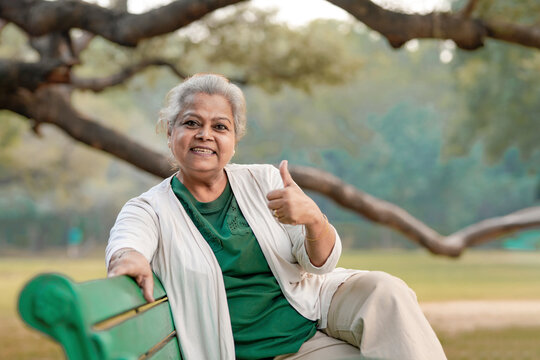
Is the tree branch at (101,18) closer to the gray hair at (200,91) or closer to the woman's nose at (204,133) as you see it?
the gray hair at (200,91)

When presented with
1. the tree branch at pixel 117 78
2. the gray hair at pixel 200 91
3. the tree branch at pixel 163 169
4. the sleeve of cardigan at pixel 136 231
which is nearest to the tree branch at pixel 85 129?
the tree branch at pixel 163 169

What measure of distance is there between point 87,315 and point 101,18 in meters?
4.13

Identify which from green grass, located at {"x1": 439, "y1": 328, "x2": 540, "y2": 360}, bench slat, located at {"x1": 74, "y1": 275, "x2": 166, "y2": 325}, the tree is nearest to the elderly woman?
bench slat, located at {"x1": 74, "y1": 275, "x2": 166, "y2": 325}

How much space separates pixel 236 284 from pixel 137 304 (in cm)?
48

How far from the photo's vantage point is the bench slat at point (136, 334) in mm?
1247

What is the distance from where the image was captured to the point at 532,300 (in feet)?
46.2

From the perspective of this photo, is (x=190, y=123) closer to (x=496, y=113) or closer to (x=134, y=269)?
(x=134, y=269)

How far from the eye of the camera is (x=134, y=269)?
5.50ft

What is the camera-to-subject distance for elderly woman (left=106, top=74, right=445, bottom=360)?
1854 mm

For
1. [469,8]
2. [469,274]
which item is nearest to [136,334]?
[469,8]

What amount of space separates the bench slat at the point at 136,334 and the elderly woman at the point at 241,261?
2.9 inches

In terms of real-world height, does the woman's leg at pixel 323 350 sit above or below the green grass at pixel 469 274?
above

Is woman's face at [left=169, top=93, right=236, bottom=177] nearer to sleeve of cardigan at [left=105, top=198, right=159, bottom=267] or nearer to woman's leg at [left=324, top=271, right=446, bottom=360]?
sleeve of cardigan at [left=105, top=198, right=159, bottom=267]

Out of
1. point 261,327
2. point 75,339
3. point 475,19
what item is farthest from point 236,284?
point 475,19
